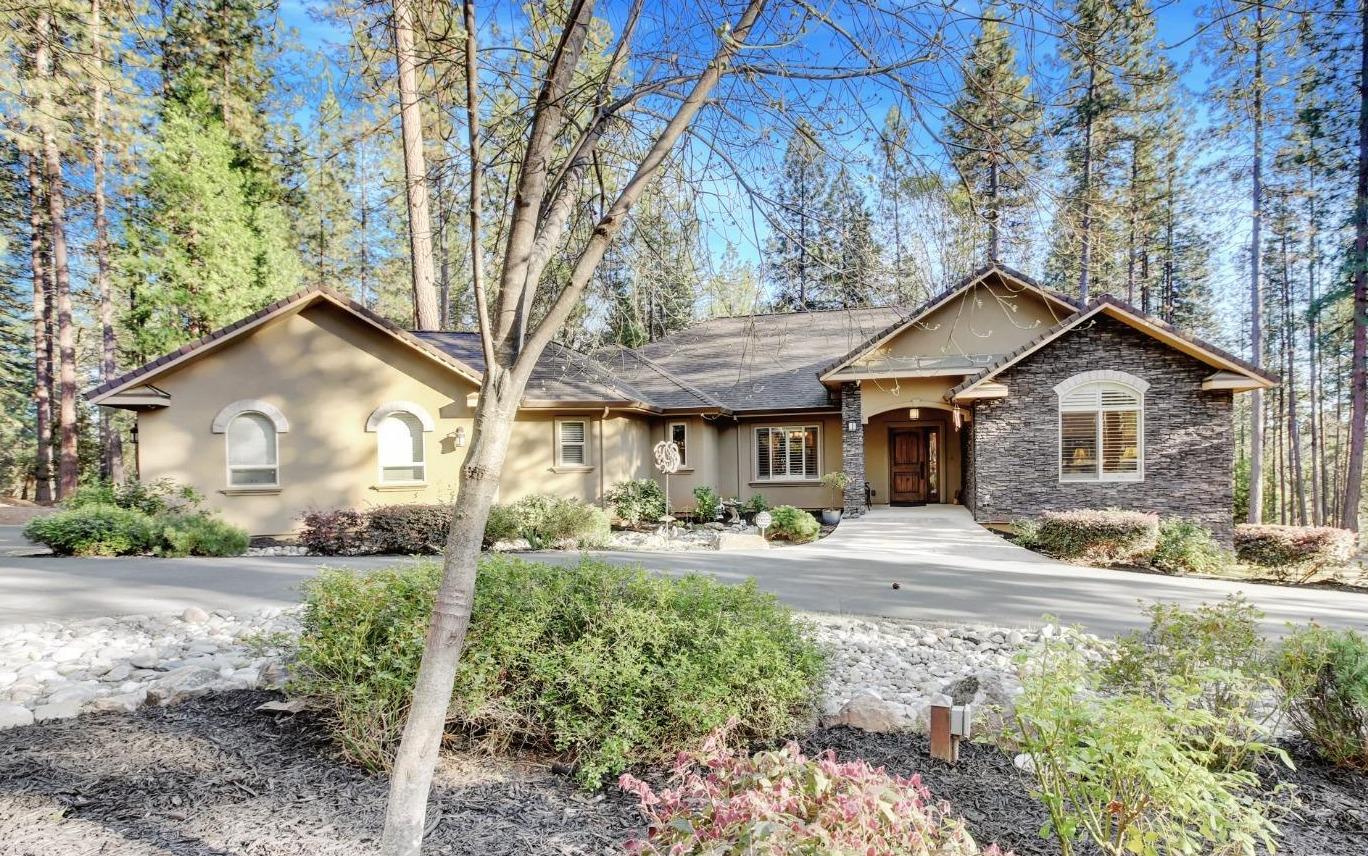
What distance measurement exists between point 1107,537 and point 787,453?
7.87m

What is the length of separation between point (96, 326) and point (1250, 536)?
36902mm

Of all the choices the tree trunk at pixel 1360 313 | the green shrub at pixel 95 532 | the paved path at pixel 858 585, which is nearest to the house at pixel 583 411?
the green shrub at pixel 95 532

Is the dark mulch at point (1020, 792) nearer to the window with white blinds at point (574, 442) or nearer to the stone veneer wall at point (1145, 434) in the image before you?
the stone veneer wall at point (1145, 434)

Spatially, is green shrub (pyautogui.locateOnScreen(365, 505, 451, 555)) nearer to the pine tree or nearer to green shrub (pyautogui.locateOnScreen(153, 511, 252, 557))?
green shrub (pyautogui.locateOnScreen(153, 511, 252, 557))

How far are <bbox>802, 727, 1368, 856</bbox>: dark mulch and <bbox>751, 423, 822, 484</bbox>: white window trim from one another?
1372 centimetres

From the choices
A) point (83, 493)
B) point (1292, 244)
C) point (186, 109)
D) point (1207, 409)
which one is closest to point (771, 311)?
point (1207, 409)

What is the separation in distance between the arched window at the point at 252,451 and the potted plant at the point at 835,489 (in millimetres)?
12019

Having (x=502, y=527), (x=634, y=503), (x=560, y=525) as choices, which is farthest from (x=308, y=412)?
(x=634, y=503)

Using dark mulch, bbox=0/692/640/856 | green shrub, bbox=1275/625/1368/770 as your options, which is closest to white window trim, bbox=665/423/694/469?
dark mulch, bbox=0/692/640/856

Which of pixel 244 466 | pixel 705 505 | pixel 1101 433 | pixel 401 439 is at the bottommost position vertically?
pixel 705 505

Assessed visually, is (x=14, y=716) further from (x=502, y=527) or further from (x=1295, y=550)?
(x=1295, y=550)

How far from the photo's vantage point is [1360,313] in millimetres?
14500

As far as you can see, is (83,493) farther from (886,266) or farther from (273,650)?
(886,266)

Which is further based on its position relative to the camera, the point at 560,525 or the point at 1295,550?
the point at 560,525
